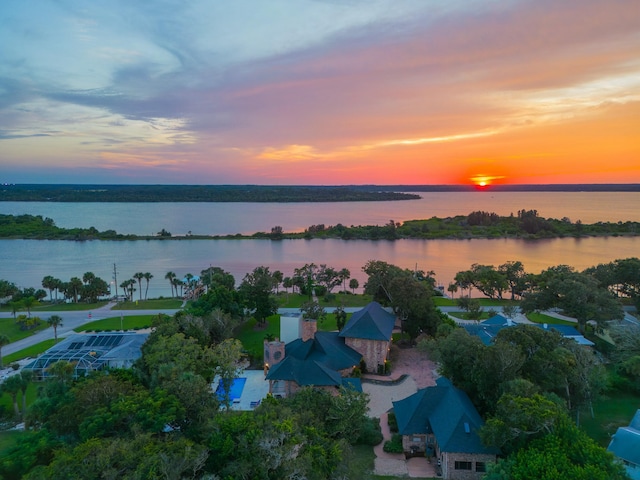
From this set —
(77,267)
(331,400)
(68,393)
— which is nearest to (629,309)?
(331,400)

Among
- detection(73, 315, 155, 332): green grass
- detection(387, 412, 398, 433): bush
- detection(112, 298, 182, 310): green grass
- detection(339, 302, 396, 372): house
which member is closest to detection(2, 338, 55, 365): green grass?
detection(73, 315, 155, 332): green grass

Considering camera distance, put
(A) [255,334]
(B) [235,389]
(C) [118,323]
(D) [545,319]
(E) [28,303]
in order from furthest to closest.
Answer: (E) [28,303]
(C) [118,323]
(D) [545,319]
(A) [255,334]
(B) [235,389]

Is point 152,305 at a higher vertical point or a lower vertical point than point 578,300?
lower

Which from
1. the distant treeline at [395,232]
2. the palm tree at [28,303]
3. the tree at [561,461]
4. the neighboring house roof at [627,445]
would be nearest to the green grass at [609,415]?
the neighboring house roof at [627,445]

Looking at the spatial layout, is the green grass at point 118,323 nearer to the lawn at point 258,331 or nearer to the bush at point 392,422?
the lawn at point 258,331

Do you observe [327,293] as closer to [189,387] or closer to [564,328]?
[564,328]

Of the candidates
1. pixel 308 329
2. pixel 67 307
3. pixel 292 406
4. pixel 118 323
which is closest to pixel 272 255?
pixel 67 307

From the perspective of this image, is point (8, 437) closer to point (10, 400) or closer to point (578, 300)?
point (10, 400)
